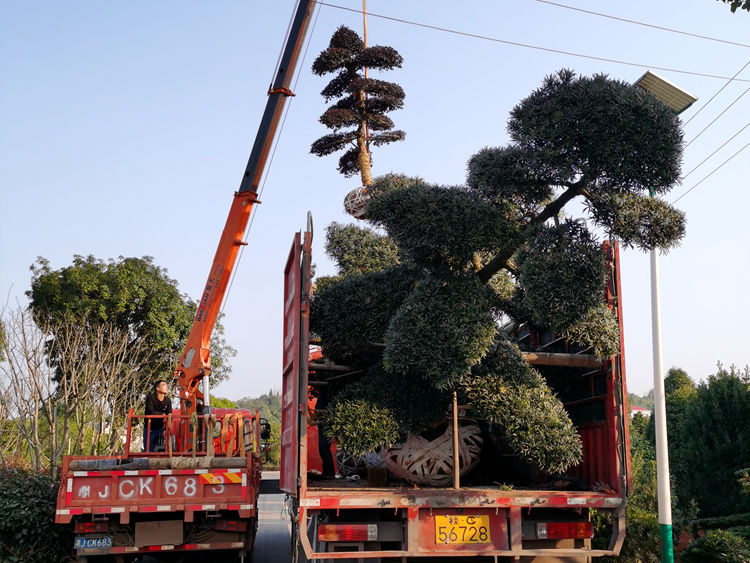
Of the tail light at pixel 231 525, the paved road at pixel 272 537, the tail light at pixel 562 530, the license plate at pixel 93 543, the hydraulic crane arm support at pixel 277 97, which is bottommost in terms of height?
the paved road at pixel 272 537

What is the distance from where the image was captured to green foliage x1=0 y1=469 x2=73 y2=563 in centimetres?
864

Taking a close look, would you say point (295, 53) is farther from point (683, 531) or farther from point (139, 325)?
point (139, 325)

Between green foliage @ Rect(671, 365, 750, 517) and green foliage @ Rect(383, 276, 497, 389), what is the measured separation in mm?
5517

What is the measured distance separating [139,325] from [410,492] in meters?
16.6

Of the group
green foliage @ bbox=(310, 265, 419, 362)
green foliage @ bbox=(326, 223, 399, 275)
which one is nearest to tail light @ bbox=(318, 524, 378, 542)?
green foliage @ bbox=(310, 265, 419, 362)

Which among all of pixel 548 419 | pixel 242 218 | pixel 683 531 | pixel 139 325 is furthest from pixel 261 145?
pixel 139 325

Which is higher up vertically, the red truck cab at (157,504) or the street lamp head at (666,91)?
the street lamp head at (666,91)

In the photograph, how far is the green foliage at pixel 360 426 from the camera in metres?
6.51

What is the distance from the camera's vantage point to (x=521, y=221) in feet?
22.7

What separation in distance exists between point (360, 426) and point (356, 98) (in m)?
9.42

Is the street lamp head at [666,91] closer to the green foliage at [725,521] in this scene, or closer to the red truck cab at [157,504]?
the green foliage at [725,521]

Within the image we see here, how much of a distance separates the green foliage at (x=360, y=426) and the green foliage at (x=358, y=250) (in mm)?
6795

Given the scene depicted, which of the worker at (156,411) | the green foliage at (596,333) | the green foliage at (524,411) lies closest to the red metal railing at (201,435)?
the worker at (156,411)

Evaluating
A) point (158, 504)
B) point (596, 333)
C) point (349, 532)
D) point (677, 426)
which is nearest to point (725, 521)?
point (596, 333)
